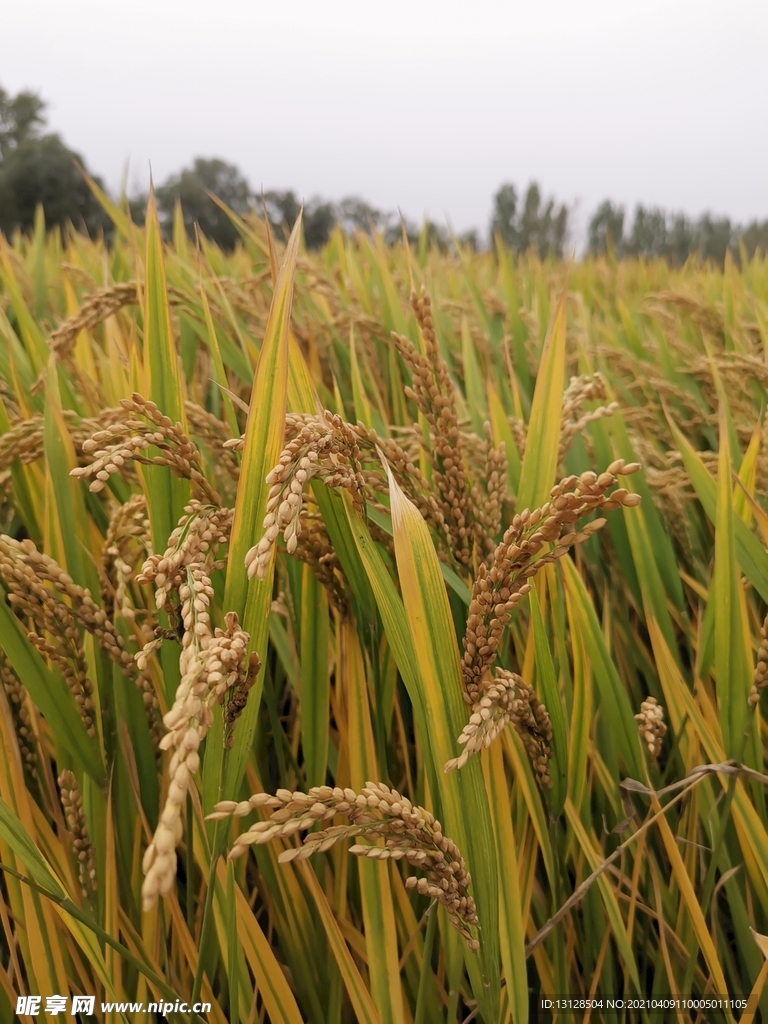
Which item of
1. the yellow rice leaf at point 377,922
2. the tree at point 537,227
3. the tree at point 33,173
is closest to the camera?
the yellow rice leaf at point 377,922

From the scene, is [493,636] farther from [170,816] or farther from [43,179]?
[43,179]

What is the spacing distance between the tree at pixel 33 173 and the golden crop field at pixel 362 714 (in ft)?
33.9

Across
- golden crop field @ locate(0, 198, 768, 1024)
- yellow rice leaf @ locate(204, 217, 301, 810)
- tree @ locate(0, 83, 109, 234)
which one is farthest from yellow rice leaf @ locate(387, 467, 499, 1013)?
tree @ locate(0, 83, 109, 234)

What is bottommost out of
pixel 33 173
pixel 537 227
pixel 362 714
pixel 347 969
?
pixel 347 969

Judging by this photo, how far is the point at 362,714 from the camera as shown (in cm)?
72

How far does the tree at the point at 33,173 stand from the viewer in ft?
31.4

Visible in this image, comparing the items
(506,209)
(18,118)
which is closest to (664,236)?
(506,209)

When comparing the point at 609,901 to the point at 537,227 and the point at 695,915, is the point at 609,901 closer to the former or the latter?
the point at 695,915

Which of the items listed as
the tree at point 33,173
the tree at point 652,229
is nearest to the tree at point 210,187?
the tree at point 33,173

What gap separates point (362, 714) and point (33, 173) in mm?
11888

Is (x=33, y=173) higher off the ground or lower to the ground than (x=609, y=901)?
higher

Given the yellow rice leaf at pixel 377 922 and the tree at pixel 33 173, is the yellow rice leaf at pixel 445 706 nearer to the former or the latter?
the yellow rice leaf at pixel 377 922

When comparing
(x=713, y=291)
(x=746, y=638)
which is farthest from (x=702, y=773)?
(x=713, y=291)

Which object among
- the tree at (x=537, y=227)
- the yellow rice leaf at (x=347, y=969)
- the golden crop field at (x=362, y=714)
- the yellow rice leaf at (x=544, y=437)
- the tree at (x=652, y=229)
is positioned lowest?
the yellow rice leaf at (x=347, y=969)
